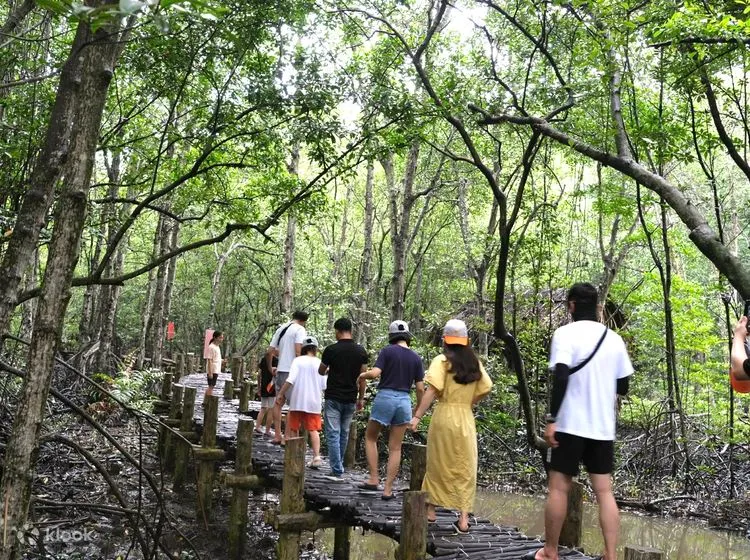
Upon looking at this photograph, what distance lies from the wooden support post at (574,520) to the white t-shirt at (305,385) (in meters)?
2.99

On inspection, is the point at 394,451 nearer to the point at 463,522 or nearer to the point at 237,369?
the point at 463,522

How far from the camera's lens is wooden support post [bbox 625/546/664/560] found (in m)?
3.71

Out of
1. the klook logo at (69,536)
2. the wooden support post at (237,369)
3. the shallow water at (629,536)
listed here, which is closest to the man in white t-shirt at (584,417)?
the shallow water at (629,536)

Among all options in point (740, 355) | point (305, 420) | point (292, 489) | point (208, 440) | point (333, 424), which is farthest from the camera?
point (208, 440)

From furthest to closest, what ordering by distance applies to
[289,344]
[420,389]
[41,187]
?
1. [289,344]
2. [420,389]
3. [41,187]

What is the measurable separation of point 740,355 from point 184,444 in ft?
29.3

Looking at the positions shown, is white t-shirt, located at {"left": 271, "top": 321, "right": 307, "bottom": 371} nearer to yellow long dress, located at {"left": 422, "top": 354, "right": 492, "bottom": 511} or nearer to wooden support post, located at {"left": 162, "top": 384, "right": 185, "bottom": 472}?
yellow long dress, located at {"left": 422, "top": 354, "right": 492, "bottom": 511}

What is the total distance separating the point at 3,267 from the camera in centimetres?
304

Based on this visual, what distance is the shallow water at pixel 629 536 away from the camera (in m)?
9.37

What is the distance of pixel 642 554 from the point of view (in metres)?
3.73

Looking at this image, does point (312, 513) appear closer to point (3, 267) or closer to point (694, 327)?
point (3, 267)

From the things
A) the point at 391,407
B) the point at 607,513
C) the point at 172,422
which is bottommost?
the point at 607,513


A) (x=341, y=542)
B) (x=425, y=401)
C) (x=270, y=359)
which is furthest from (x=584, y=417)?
(x=270, y=359)

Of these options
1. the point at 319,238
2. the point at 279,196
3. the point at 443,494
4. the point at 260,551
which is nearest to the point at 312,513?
the point at 443,494
